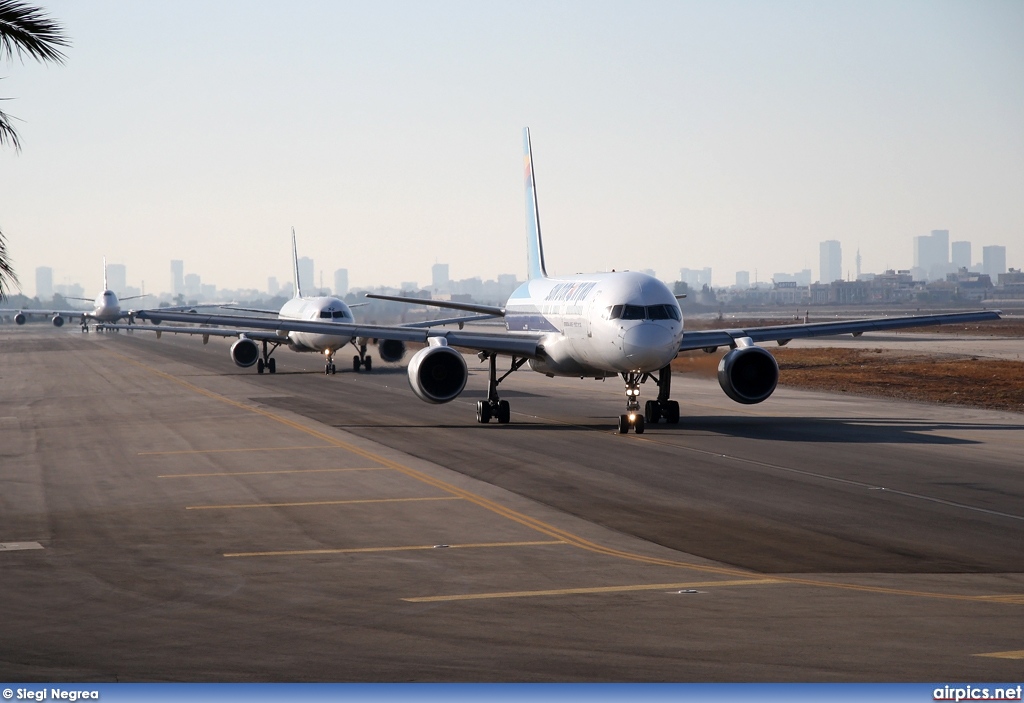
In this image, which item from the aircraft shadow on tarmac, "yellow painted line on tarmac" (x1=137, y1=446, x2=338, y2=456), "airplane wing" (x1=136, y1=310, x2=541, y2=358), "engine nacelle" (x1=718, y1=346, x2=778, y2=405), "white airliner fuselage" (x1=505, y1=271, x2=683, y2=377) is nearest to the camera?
→ "yellow painted line on tarmac" (x1=137, y1=446, x2=338, y2=456)

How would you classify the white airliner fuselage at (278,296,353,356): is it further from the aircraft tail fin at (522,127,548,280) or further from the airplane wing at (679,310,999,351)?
the airplane wing at (679,310,999,351)

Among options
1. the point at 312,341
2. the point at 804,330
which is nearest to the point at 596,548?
the point at 804,330

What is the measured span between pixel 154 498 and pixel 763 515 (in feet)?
36.1

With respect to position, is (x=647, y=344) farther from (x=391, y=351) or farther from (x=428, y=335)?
(x=391, y=351)

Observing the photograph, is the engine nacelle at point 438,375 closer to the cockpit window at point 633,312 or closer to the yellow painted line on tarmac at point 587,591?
the cockpit window at point 633,312

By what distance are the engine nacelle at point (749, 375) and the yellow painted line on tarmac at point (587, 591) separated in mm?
19724

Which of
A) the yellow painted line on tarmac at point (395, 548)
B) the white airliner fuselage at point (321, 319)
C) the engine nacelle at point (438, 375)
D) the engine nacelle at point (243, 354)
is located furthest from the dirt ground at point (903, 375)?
the yellow painted line on tarmac at point (395, 548)

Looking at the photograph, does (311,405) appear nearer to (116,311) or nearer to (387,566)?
(387,566)

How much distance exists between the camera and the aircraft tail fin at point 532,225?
46.6 m

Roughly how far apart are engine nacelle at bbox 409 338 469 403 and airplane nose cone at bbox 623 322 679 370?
529cm

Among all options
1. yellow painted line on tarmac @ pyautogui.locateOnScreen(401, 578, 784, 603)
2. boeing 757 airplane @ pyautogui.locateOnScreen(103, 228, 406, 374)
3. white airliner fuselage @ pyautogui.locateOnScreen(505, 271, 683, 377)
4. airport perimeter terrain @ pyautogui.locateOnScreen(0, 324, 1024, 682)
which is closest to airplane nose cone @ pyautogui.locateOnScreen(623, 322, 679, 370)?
white airliner fuselage @ pyautogui.locateOnScreen(505, 271, 683, 377)

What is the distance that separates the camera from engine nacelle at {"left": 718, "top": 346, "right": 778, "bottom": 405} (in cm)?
3447

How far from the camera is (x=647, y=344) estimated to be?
3172cm

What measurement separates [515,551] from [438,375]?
1801 centimetres
